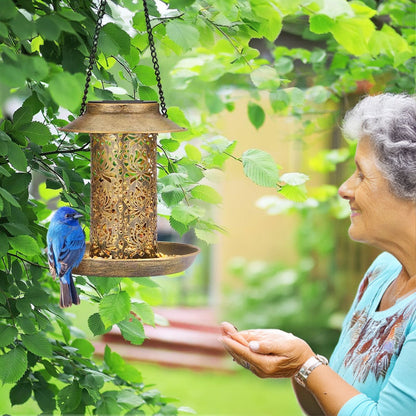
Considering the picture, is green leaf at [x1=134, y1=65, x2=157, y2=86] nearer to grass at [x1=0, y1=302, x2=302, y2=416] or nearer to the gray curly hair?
the gray curly hair

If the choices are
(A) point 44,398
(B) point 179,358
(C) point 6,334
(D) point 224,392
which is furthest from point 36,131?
(B) point 179,358

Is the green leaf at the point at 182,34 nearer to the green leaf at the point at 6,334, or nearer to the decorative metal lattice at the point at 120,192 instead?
the decorative metal lattice at the point at 120,192

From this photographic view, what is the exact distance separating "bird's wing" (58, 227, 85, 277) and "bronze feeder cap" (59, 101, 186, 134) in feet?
0.57

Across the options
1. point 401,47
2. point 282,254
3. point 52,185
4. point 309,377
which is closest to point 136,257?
point 52,185

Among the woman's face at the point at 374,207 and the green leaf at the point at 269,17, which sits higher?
the green leaf at the point at 269,17

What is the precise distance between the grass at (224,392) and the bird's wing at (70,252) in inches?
162

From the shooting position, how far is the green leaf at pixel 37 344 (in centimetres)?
130

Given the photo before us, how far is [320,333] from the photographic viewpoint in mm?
5410

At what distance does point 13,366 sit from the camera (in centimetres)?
130

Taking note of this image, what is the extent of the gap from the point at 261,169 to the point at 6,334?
53 centimetres

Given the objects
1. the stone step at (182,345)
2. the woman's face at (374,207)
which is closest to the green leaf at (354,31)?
the woman's face at (374,207)

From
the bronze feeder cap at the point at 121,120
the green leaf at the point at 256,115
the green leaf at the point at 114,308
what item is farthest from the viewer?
the green leaf at the point at 256,115

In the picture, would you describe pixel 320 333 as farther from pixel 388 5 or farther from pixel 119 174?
pixel 119 174

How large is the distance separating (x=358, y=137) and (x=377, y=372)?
1.55 ft
